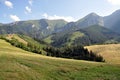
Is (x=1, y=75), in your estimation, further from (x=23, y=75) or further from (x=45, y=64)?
(x=45, y=64)

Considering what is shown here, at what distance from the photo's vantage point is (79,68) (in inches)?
2003

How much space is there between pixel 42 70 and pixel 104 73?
516 inches

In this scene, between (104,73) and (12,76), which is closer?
(12,76)

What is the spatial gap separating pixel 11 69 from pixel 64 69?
11027 mm

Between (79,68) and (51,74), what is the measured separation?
869 cm

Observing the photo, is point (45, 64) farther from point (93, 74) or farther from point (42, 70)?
point (93, 74)

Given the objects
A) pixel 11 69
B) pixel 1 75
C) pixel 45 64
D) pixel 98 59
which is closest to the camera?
pixel 1 75

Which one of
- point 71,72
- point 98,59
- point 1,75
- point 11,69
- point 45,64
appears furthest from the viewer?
point 98,59

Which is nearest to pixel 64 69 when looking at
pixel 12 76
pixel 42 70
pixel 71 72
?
pixel 71 72

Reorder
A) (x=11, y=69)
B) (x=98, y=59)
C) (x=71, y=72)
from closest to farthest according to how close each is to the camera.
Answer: (x=11, y=69)
(x=71, y=72)
(x=98, y=59)

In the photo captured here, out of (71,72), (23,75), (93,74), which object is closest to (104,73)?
(93,74)

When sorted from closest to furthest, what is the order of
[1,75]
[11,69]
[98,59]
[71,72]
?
[1,75] < [11,69] < [71,72] < [98,59]

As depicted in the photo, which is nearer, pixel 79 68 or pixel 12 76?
pixel 12 76

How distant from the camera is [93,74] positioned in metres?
47.2
